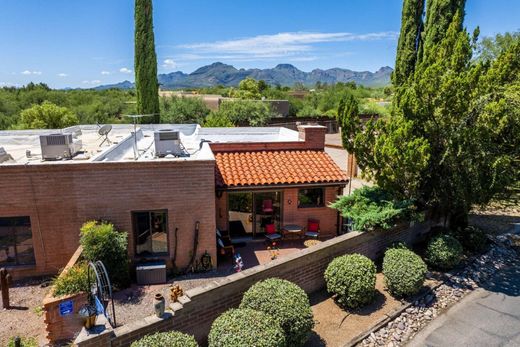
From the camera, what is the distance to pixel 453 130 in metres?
11.1

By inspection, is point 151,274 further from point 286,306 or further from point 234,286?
point 286,306

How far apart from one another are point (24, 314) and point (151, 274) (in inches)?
132

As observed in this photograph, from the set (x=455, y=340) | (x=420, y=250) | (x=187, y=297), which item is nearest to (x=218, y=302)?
(x=187, y=297)

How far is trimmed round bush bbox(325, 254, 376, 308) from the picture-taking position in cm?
932

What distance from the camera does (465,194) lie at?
1128 centimetres

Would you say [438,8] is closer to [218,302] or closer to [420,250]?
[420,250]

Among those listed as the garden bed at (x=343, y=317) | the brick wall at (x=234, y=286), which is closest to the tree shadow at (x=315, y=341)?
the garden bed at (x=343, y=317)

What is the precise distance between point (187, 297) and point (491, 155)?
9981 millimetres

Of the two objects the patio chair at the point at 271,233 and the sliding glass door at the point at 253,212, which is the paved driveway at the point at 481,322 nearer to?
the patio chair at the point at 271,233

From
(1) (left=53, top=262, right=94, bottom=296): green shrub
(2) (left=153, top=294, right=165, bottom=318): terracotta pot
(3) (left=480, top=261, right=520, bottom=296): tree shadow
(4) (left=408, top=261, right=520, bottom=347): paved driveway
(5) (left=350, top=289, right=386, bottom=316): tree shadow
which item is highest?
(2) (left=153, top=294, right=165, bottom=318): terracotta pot

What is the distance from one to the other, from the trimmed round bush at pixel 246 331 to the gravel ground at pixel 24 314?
15.2 feet

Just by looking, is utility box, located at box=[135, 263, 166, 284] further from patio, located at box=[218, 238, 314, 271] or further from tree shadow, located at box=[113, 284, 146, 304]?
patio, located at box=[218, 238, 314, 271]

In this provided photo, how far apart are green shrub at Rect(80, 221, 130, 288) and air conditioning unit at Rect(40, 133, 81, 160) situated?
283 centimetres

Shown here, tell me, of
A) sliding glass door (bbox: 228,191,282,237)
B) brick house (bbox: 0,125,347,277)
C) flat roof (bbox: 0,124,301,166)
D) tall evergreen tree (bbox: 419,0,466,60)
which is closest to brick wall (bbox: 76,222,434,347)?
brick house (bbox: 0,125,347,277)
